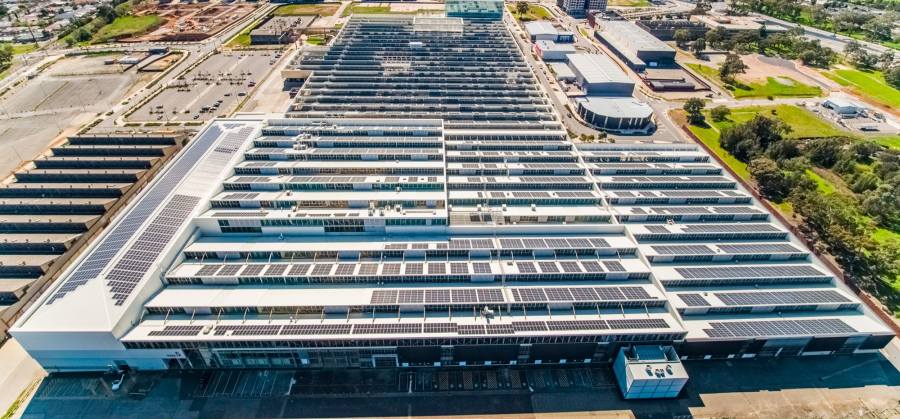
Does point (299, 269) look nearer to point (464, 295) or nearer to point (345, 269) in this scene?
point (345, 269)

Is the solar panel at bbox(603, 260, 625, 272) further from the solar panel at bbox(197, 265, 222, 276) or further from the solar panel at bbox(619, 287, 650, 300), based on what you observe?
Result: the solar panel at bbox(197, 265, 222, 276)

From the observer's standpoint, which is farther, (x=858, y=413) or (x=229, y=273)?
(x=229, y=273)

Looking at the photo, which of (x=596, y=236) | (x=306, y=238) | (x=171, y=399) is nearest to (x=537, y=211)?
(x=596, y=236)

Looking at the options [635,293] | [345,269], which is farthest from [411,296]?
[635,293]

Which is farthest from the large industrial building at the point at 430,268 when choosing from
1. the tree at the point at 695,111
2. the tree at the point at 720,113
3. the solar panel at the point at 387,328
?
the tree at the point at 720,113

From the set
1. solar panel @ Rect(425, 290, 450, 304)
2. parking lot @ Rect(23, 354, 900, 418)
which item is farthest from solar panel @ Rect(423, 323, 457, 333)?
parking lot @ Rect(23, 354, 900, 418)

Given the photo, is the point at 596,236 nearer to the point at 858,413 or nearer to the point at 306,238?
the point at 858,413
